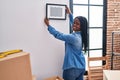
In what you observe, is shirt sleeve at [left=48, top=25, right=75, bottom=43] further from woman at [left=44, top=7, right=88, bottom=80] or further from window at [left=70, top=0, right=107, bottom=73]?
window at [left=70, top=0, right=107, bottom=73]

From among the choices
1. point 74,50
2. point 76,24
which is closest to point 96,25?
point 76,24

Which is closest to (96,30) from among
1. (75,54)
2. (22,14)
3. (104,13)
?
(104,13)

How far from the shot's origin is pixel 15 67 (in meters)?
1.46

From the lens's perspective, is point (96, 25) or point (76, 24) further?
point (96, 25)

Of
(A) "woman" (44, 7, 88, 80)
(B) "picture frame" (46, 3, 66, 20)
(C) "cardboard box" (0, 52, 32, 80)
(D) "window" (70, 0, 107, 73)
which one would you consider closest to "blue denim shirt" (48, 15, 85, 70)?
(A) "woman" (44, 7, 88, 80)

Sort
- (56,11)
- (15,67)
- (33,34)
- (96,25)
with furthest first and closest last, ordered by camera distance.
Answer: (96,25) < (56,11) < (33,34) < (15,67)

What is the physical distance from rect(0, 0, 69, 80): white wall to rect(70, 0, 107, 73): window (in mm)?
1876

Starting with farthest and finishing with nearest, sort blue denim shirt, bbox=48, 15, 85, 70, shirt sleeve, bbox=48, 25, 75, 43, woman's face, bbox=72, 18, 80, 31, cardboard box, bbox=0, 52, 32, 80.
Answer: woman's face, bbox=72, 18, 80, 31
blue denim shirt, bbox=48, 15, 85, 70
shirt sleeve, bbox=48, 25, 75, 43
cardboard box, bbox=0, 52, 32, 80

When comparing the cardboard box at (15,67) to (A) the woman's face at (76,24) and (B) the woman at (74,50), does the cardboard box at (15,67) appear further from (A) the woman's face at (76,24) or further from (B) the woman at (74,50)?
(A) the woman's face at (76,24)

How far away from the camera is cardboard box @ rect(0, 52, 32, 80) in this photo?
55.2 inches

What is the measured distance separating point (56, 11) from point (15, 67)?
118 cm

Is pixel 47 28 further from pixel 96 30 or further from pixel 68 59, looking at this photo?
pixel 96 30

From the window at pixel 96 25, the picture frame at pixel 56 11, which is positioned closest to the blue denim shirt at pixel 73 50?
the picture frame at pixel 56 11

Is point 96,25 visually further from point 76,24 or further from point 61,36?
point 61,36
